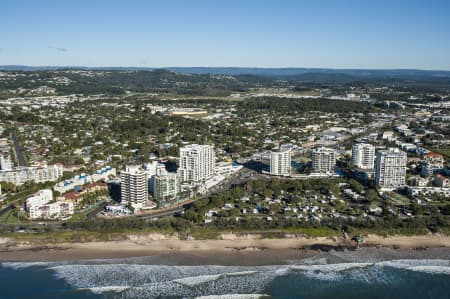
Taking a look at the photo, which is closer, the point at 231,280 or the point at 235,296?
the point at 235,296

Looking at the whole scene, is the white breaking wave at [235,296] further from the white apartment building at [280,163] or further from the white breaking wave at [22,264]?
the white apartment building at [280,163]

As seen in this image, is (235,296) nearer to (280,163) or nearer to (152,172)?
(152,172)

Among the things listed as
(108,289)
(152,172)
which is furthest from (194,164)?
(108,289)

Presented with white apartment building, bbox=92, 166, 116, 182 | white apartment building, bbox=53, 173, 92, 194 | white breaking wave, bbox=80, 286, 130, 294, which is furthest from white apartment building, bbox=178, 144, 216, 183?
white breaking wave, bbox=80, 286, 130, 294

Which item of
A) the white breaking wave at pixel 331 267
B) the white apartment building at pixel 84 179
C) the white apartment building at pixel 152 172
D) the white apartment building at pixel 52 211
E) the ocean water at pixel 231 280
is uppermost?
the white apartment building at pixel 152 172

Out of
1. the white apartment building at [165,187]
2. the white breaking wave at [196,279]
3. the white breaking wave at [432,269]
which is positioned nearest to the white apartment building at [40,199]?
the white apartment building at [165,187]

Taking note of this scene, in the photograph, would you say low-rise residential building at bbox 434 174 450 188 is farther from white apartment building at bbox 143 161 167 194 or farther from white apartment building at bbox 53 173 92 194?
white apartment building at bbox 53 173 92 194

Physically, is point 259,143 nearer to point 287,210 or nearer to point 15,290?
point 287,210

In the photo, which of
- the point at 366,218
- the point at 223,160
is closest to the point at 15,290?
the point at 366,218
